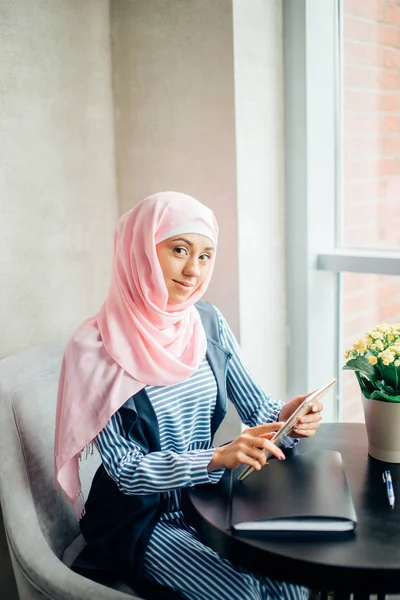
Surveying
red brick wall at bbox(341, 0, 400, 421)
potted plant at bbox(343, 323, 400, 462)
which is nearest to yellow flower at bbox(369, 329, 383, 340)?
potted plant at bbox(343, 323, 400, 462)

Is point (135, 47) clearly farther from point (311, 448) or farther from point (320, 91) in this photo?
point (311, 448)

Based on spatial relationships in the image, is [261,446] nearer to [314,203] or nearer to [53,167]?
[314,203]

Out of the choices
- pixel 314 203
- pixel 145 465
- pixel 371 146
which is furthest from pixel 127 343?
pixel 371 146

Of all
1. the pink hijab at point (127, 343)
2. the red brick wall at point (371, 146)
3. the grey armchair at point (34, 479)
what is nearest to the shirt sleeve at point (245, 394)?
the pink hijab at point (127, 343)

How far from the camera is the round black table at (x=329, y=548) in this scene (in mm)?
955

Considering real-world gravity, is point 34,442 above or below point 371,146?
below

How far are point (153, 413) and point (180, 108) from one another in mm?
994

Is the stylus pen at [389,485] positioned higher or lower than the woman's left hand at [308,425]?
lower

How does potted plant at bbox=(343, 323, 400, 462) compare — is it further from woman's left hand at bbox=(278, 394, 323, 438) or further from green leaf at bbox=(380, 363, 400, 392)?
woman's left hand at bbox=(278, 394, 323, 438)

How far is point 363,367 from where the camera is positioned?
1.31 metres

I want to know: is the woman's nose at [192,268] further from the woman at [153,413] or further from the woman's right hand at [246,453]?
the woman's right hand at [246,453]

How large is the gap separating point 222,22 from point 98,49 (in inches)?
17.2

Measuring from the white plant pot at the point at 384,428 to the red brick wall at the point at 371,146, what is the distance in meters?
0.66

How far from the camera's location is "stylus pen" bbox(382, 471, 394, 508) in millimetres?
1139
